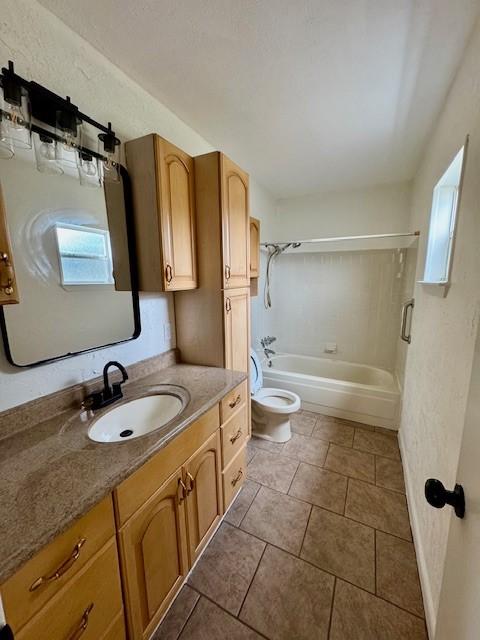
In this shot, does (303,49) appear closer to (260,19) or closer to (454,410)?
(260,19)

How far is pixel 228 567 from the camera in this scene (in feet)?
4.37

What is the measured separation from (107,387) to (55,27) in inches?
60.6

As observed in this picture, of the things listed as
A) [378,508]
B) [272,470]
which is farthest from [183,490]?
[378,508]

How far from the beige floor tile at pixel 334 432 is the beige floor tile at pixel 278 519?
78 centimetres

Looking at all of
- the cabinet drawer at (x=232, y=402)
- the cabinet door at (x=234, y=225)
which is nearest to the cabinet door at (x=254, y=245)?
the cabinet door at (x=234, y=225)

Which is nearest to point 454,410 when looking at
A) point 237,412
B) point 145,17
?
point 237,412

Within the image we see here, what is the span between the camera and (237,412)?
5.12 ft

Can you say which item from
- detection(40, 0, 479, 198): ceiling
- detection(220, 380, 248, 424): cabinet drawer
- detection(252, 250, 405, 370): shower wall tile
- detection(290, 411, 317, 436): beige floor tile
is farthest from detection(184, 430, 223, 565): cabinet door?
detection(40, 0, 479, 198): ceiling

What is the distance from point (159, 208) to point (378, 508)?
2.23 metres

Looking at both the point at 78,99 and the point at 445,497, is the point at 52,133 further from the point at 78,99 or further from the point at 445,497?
the point at 445,497

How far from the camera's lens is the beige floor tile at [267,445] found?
7.29 feet

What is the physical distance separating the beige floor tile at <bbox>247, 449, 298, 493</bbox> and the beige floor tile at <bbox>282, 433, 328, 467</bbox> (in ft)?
0.27

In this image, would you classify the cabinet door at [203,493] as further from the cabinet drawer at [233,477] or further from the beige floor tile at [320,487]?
the beige floor tile at [320,487]

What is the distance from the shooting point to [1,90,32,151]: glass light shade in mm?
918
